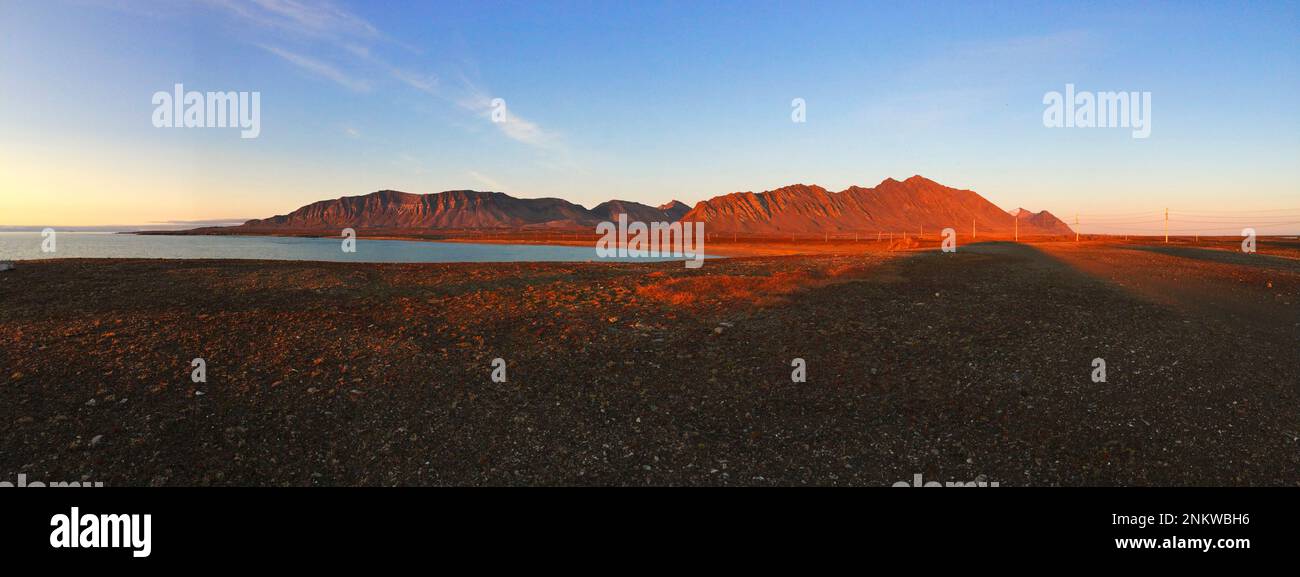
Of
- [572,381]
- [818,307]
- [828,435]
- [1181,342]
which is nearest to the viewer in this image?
[828,435]

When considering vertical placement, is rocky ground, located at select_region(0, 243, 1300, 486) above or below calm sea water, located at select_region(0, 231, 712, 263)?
below

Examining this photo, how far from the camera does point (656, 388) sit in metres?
11.0

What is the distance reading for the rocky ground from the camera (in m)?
8.04

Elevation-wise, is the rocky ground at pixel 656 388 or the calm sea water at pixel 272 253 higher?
the calm sea water at pixel 272 253

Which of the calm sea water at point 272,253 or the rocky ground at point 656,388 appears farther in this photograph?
the calm sea water at point 272,253

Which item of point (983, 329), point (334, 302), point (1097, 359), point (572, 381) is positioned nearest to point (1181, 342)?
point (1097, 359)

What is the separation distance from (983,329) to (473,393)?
13.2 meters

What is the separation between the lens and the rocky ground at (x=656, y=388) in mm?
8039

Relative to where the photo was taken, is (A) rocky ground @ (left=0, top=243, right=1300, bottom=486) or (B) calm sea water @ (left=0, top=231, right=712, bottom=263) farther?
(B) calm sea water @ (left=0, top=231, right=712, bottom=263)

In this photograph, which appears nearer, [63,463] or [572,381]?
[63,463]

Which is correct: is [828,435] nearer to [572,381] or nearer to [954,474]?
[954,474]

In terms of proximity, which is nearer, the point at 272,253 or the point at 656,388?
the point at 656,388

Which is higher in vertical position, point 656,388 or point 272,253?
point 272,253
